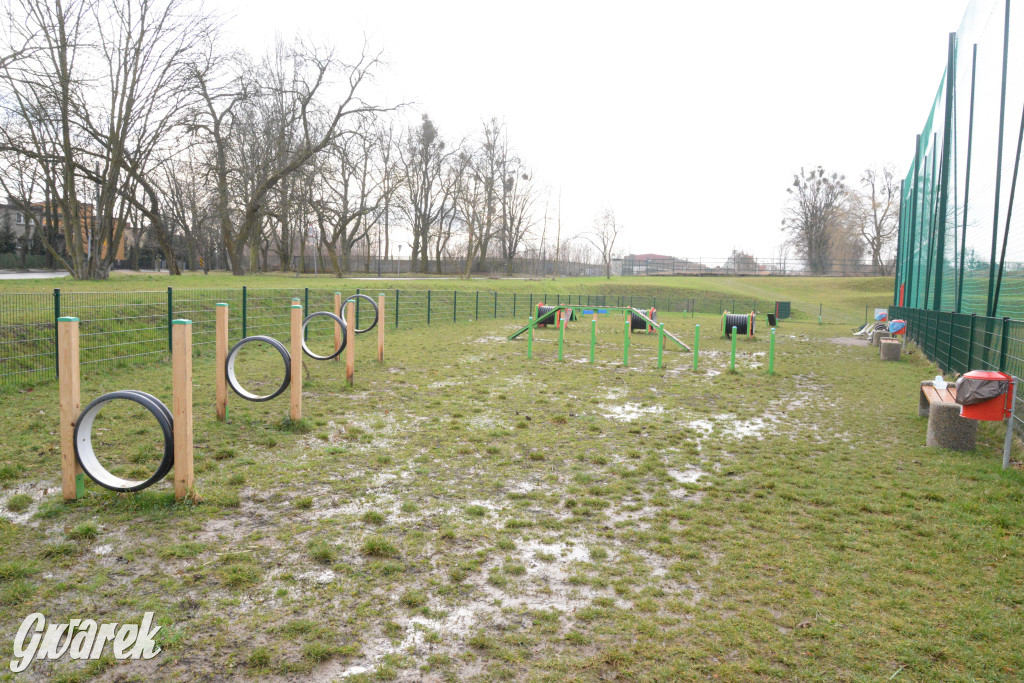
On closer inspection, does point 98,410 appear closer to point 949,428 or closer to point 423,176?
point 949,428

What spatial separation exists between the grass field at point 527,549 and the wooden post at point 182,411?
222 mm

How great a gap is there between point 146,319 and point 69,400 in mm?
8290

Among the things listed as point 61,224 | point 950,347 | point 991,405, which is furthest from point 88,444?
point 61,224

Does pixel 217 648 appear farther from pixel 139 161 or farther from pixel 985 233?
pixel 139 161

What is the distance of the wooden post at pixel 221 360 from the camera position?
685cm

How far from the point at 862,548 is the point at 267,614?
12.1 ft

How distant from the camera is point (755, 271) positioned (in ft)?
217

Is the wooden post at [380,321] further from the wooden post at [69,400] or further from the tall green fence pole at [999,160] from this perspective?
the tall green fence pole at [999,160]

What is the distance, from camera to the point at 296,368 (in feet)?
22.8

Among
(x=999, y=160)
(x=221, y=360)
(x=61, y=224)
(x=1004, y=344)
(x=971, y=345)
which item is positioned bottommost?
(x=221, y=360)

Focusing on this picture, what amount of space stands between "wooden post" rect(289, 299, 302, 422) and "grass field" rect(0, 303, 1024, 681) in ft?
0.65

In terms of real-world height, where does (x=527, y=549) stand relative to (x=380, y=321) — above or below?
below

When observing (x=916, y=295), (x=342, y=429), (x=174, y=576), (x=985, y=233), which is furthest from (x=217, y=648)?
Answer: (x=916, y=295)

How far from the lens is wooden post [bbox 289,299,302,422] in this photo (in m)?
6.94
